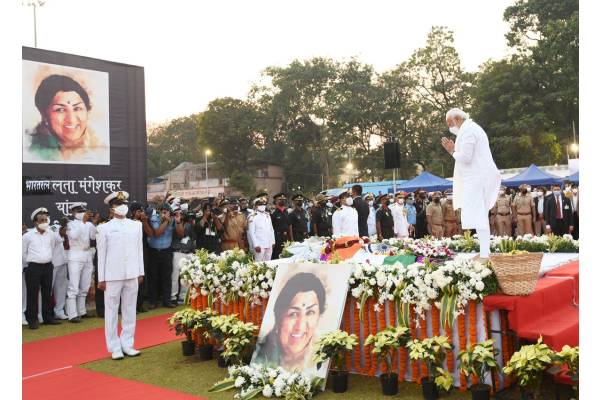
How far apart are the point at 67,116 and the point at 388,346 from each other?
927 cm

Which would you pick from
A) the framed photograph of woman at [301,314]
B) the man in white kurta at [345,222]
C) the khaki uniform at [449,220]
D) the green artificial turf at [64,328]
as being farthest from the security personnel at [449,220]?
the framed photograph of woman at [301,314]

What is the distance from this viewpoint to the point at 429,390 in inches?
185

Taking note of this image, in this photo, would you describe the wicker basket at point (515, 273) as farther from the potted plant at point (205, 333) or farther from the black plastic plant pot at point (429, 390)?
the potted plant at point (205, 333)

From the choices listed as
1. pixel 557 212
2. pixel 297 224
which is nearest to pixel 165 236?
pixel 297 224

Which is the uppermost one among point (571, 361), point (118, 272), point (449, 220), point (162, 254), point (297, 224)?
point (297, 224)

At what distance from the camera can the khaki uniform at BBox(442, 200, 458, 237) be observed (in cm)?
1501

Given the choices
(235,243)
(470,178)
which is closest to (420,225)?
(235,243)

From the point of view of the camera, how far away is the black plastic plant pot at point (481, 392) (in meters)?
4.43

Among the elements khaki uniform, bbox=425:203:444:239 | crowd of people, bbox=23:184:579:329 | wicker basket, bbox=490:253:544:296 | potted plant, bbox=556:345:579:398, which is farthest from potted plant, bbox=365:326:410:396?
khaki uniform, bbox=425:203:444:239

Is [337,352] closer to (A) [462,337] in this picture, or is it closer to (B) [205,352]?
(A) [462,337]

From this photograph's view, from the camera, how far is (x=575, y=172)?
20094mm

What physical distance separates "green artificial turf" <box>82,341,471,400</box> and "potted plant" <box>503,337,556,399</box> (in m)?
0.65

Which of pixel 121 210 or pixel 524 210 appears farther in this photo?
pixel 524 210

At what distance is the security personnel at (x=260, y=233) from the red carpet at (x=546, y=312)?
6.00 metres
